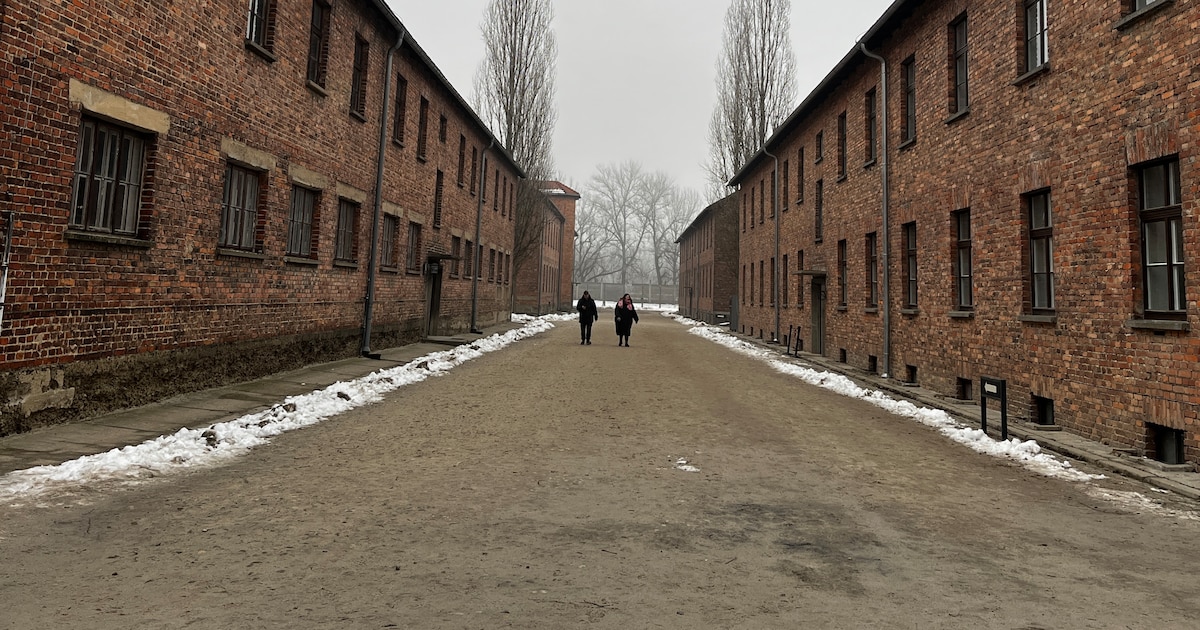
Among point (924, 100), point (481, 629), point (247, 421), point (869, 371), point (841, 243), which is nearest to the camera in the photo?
point (481, 629)

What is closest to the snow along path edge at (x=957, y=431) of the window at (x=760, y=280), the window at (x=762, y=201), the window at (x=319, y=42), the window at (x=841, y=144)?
the window at (x=841, y=144)

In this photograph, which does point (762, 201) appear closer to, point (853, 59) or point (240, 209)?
point (853, 59)

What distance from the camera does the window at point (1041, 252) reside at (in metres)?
8.73

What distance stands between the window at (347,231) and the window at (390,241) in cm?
154

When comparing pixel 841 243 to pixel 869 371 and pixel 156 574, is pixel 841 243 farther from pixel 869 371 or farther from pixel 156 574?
pixel 156 574

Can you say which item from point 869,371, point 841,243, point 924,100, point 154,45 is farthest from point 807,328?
point 154,45

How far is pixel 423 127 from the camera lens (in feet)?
61.3

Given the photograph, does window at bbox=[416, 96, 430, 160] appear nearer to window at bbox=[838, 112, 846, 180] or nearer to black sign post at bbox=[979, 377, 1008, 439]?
window at bbox=[838, 112, 846, 180]

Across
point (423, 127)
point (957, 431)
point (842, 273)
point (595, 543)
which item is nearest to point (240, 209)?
point (595, 543)

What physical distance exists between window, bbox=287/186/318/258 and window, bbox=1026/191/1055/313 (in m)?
11.8

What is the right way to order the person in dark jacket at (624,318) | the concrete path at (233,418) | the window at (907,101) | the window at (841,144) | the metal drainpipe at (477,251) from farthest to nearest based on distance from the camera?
the metal drainpipe at (477,251), the person in dark jacket at (624,318), the window at (841,144), the window at (907,101), the concrete path at (233,418)

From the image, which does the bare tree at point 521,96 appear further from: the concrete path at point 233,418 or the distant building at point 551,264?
the concrete path at point 233,418

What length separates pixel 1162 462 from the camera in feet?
21.6

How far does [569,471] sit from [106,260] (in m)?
5.90
